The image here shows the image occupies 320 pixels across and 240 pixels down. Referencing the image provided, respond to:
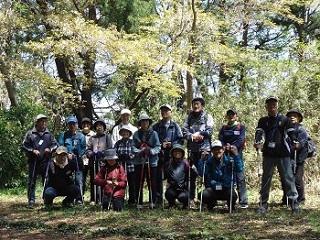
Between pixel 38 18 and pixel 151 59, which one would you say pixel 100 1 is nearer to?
pixel 38 18

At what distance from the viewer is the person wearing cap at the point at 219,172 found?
22.9 feet

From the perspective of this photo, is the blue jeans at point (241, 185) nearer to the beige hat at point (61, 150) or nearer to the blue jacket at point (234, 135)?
the blue jacket at point (234, 135)

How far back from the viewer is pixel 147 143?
739 cm

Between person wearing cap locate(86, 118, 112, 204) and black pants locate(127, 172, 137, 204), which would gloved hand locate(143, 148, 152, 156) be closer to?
black pants locate(127, 172, 137, 204)

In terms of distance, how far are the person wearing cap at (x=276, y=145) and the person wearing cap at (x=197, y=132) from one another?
92cm

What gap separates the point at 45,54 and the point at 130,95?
426cm

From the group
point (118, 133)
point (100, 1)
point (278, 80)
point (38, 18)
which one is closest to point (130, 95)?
point (100, 1)

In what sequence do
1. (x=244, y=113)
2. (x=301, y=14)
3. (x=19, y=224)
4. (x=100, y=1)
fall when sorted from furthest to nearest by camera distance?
(x=301, y=14) → (x=100, y=1) → (x=244, y=113) → (x=19, y=224)

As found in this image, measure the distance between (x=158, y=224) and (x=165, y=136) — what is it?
79.8 inches

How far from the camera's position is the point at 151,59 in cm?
1055

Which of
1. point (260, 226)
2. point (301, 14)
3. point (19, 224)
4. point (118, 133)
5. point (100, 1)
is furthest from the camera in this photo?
point (301, 14)

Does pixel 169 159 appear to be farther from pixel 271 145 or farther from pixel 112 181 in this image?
pixel 271 145

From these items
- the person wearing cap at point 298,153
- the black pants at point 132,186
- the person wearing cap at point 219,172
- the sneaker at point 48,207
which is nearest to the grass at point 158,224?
the sneaker at point 48,207

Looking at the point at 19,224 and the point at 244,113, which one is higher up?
the point at 244,113
